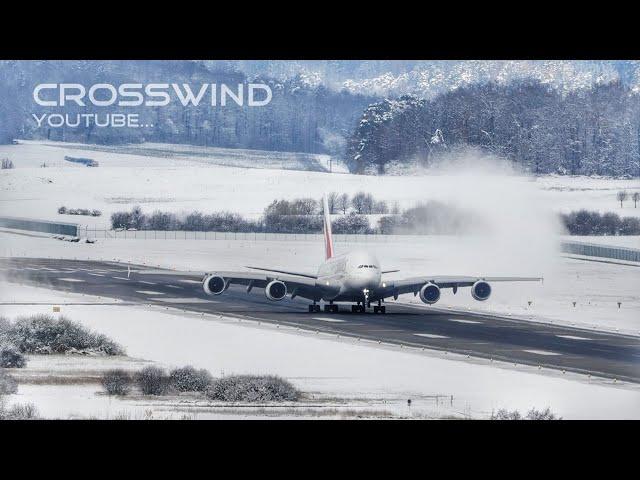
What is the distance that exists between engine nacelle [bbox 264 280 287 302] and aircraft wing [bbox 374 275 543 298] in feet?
8.90

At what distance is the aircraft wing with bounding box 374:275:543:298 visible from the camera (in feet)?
123

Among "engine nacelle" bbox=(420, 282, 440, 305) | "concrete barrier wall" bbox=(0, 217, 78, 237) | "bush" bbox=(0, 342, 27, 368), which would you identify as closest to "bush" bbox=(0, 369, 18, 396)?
"bush" bbox=(0, 342, 27, 368)

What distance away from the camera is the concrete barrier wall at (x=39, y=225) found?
1407 inches

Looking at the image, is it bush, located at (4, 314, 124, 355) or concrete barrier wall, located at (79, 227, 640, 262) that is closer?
bush, located at (4, 314, 124, 355)

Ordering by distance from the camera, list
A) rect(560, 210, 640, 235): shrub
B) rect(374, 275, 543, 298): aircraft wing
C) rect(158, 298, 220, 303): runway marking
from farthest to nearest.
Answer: rect(374, 275, 543, 298): aircraft wing
rect(158, 298, 220, 303): runway marking
rect(560, 210, 640, 235): shrub

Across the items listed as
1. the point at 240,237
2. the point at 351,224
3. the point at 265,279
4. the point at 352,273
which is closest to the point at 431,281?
the point at 352,273

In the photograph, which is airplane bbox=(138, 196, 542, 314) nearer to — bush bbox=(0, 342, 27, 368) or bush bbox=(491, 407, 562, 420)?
bush bbox=(491, 407, 562, 420)

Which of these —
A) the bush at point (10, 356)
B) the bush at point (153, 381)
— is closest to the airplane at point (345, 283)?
the bush at point (153, 381)

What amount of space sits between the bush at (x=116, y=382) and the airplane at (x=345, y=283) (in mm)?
4307

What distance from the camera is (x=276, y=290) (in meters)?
39.1

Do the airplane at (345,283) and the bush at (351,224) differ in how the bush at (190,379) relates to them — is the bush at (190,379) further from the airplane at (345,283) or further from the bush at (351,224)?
the bush at (351,224)

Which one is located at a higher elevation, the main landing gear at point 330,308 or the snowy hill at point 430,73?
the snowy hill at point 430,73

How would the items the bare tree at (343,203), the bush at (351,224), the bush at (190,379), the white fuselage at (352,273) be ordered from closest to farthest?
the bush at (190,379) → the bare tree at (343,203) → the bush at (351,224) → the white fuselage at (352,273)

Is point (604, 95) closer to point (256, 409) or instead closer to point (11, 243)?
point (256, 409)
